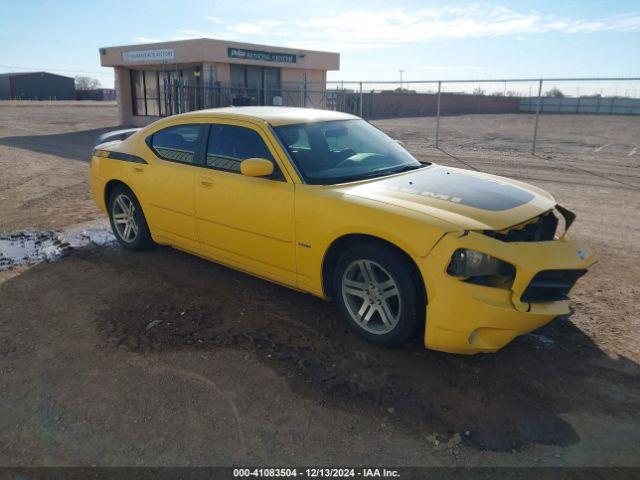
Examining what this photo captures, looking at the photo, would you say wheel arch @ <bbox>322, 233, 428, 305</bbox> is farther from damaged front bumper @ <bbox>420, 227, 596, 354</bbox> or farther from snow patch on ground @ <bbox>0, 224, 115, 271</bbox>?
snow patch on ground @ <bbox>0, 224, 115, 271</bbox>

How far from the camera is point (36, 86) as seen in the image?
7912 cm

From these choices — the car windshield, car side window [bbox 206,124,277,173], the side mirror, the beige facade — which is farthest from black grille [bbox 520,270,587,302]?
the beige facade

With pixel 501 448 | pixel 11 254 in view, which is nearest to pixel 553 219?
pixel 501 448

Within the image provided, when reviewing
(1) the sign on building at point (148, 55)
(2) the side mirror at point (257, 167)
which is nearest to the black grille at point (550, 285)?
(2) the side mirror at point (257, 167)

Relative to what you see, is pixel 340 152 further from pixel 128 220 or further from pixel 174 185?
pixel 128 220

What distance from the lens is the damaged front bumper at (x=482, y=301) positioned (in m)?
3.19

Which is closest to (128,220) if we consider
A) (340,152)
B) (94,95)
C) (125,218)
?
(125,218)

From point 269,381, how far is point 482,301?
1.44 metres

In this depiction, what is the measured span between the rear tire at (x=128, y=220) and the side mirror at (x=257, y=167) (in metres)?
1.99

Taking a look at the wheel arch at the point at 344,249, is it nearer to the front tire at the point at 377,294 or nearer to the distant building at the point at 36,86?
the front tire at the point at 377,294

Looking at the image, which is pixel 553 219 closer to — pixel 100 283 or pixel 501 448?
pixel 501 448

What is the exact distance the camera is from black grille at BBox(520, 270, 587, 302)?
3.32 meters

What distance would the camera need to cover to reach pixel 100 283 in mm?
4996

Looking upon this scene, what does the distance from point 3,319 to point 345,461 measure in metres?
3.14
